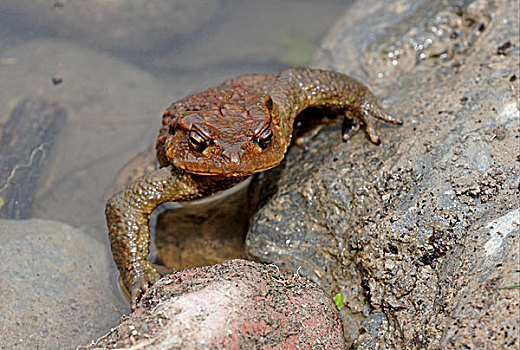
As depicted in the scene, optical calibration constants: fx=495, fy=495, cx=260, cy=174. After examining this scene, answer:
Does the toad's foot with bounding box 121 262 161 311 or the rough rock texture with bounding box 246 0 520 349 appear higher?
the rough rock texture with bounding box 246 0 520 349

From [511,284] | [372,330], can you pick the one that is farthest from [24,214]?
[511,284]

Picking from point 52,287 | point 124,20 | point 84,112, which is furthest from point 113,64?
point 52,287

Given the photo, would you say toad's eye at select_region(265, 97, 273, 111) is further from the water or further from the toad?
the water

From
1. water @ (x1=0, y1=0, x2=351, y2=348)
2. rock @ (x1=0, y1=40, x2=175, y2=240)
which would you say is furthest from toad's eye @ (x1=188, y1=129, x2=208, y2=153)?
rock @ (x1=0, y1=40, x2=175, y2=240)

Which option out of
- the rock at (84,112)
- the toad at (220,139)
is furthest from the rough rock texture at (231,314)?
the rock at (84,112)

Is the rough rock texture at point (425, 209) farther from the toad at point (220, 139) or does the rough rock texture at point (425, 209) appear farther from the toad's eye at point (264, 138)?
the toad's eye at point (264, 138)

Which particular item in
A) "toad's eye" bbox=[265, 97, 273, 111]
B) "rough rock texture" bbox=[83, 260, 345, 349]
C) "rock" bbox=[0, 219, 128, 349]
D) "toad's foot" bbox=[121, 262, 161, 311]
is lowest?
"rock" bbox=[0, 219, 128, 349]
